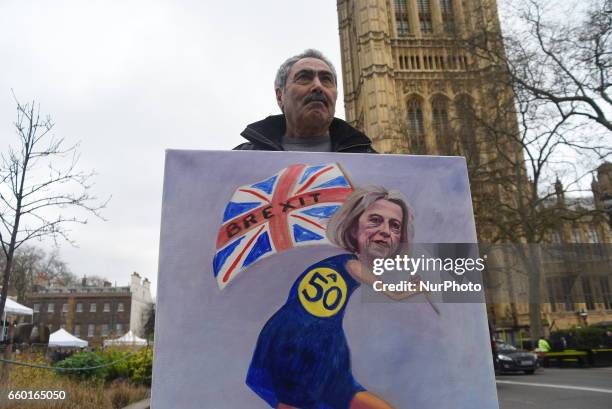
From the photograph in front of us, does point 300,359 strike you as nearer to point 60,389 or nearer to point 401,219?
point 401,219

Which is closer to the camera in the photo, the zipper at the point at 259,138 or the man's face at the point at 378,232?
the man's face at the point at 378,232

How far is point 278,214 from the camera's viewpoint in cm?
128

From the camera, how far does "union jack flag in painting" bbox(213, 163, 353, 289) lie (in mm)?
1224

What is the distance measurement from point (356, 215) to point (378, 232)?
8 cm

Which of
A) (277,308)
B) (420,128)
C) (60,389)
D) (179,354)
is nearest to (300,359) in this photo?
(277,308)

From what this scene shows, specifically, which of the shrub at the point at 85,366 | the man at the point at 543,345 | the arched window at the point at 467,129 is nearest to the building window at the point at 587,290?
the shrub at the point at 85,366

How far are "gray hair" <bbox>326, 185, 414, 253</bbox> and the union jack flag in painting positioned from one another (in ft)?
0.07

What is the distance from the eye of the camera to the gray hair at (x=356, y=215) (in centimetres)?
127

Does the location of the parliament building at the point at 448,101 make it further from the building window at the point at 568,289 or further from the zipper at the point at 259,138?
the zipper at the point at 259,138

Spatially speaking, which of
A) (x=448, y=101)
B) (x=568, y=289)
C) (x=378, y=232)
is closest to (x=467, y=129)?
(x=568, y=289)

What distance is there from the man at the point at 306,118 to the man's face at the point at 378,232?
515mm

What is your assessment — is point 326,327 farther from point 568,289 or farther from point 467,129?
point 467,129

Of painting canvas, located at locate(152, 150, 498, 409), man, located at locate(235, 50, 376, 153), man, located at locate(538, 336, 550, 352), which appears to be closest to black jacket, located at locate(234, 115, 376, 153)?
man, located at locate(235, 50, 376, 153)

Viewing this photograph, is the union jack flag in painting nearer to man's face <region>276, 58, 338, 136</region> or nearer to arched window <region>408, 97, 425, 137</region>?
man's face <region>276, 58, 338, 136</region>
